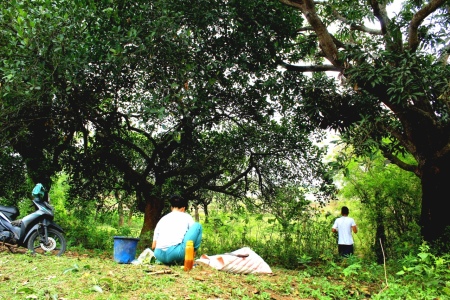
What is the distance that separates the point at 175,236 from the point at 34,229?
324 centimetres

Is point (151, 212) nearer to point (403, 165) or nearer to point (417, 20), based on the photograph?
point (403, 165)

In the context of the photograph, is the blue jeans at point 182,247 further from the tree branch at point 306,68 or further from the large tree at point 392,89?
the tree branch at point 306,68

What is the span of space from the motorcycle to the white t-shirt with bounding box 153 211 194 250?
268cm

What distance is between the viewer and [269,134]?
10242 millimetres

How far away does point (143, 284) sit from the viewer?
4.23 metres

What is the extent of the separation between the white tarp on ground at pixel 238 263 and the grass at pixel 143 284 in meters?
0.21

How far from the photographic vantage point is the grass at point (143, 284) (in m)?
3.90

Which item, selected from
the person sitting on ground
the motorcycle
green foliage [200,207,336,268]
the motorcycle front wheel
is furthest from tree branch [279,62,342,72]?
the motorcycle front wheel

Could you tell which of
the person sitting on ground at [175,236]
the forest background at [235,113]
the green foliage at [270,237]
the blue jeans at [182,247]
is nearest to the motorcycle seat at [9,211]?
the forest background at [235,113]

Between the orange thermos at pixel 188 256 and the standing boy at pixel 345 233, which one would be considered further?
the standing boy at pixel 345 233

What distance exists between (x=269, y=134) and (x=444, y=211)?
432 centimetres

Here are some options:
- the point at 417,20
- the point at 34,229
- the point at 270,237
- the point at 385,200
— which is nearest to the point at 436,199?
the point at 385,200

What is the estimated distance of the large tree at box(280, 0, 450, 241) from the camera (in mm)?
6656

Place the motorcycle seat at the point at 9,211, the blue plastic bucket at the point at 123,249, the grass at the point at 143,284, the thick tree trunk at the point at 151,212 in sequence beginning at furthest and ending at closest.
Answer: the thick tree trunk at the point at 151,212
the motorcycle seat at the point at 9,211
the blue plastic bucket at the point at 123,249
the grass at the point at 143,284
